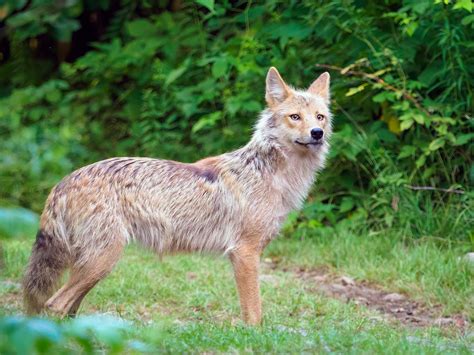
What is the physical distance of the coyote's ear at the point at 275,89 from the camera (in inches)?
269

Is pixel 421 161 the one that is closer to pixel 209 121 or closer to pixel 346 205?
pixel 346 205

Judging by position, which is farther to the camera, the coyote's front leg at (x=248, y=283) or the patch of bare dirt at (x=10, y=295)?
the patch of bare dirt at (x=10, y=295)

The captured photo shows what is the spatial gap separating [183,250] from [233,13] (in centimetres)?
631

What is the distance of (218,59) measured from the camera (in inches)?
422

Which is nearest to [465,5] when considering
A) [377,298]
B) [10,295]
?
[377,298]

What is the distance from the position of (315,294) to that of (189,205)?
6.33ft

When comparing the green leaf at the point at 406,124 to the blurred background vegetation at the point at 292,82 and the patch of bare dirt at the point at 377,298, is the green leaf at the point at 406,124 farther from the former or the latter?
the patch of bare dirt at the point at 377,298

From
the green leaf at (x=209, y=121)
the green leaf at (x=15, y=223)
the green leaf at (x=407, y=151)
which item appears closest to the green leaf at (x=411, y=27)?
the green leaf at (x=407, y=151)

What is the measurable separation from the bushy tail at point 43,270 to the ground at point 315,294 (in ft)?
1.01

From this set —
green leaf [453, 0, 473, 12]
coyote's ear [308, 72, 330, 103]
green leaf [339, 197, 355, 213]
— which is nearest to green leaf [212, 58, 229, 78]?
green leaf [339, 197, 355, 213]

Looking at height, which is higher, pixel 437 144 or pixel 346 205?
pixel 437 144

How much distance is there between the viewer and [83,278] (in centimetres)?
590

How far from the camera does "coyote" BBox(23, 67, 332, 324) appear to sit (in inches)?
232

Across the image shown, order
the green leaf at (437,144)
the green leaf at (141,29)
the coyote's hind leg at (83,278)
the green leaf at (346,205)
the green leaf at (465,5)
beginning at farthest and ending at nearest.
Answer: the green leaf at (141,29), the green leaf at (346,205), the green leaf at (437,144), the green leaf at (465,5), the coyote's hind leg at (83,278)
